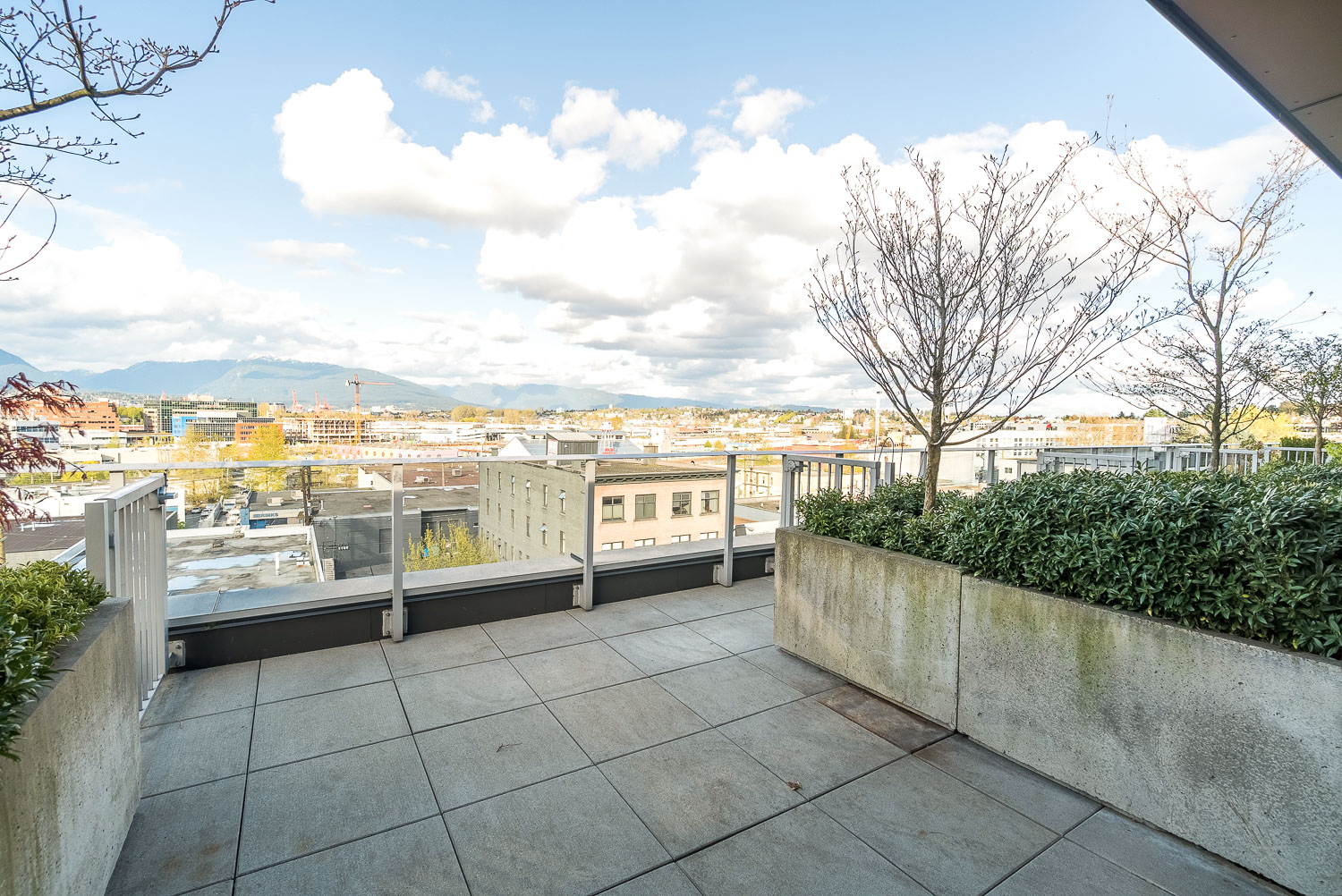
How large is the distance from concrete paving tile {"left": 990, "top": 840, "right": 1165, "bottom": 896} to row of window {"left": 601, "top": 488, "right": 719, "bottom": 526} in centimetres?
312

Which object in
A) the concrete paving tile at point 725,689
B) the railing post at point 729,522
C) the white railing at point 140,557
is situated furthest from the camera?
the railing post at point 729,522

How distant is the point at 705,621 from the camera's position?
3.91 m

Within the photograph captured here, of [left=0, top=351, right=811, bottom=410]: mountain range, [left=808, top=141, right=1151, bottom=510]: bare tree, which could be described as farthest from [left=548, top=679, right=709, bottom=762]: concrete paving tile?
[left=0, top=351, right=811, bottom=410]: mountain range

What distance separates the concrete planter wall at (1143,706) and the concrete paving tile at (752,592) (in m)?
1.47

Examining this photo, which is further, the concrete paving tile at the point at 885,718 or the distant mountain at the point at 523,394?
the distant mountain at the point at 523,394

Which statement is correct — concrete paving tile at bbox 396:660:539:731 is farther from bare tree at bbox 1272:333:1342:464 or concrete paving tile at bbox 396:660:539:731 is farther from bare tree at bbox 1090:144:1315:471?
bare tree at bbox 1272:333:1342:464

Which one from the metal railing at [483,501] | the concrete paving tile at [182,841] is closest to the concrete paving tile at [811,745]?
the metal railing at [483,501]

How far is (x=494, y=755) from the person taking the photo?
7.57ft

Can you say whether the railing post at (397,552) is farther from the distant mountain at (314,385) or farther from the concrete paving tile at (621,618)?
the distant mountain at (314,385)

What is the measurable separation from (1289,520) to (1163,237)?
4.05 meters

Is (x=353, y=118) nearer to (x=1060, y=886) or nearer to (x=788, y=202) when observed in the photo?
(x=788, y=202)

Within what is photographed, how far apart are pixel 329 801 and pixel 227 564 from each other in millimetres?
1991

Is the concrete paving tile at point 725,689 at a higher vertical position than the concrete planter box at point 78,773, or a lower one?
lower

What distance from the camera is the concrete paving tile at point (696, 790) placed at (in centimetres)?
191
